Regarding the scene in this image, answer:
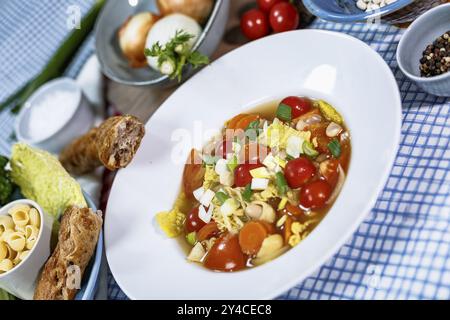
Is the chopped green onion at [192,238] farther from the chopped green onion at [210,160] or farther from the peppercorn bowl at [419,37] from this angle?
the peppercorn bowl at [419,37]

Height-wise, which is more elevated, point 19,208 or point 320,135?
point 19,208

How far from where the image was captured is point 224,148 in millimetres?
1694

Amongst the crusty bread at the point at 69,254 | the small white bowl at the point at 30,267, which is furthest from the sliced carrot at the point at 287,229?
the small white bowl at the point at 30,267

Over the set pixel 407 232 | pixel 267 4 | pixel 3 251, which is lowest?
pixel 407 232

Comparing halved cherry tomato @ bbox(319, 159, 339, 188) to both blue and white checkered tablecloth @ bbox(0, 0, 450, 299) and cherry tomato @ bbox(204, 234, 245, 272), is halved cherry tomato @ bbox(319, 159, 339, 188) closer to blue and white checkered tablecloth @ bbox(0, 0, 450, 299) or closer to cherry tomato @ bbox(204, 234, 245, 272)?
blue and white checkered tablecloth @ bbox(0, 0, 450, 299)

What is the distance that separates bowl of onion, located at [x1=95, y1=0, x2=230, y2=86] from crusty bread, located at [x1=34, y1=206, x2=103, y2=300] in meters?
0.53

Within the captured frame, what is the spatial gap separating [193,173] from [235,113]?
23 centimetres

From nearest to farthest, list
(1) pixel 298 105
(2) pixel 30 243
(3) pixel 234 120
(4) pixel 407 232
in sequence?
(4) pixel 407 232 < (2) pixel 30 243 < (1) pixel 298 105 < (3) pixel 234 120

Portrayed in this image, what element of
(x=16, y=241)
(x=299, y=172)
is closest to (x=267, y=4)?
(x=299, y=172)

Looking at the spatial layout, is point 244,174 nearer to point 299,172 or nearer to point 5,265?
point 299,172

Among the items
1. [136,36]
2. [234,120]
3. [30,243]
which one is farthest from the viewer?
[136,36]

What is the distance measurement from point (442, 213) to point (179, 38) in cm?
91

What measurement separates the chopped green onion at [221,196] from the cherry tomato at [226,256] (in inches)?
4.1

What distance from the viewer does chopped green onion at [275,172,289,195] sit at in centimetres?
151
